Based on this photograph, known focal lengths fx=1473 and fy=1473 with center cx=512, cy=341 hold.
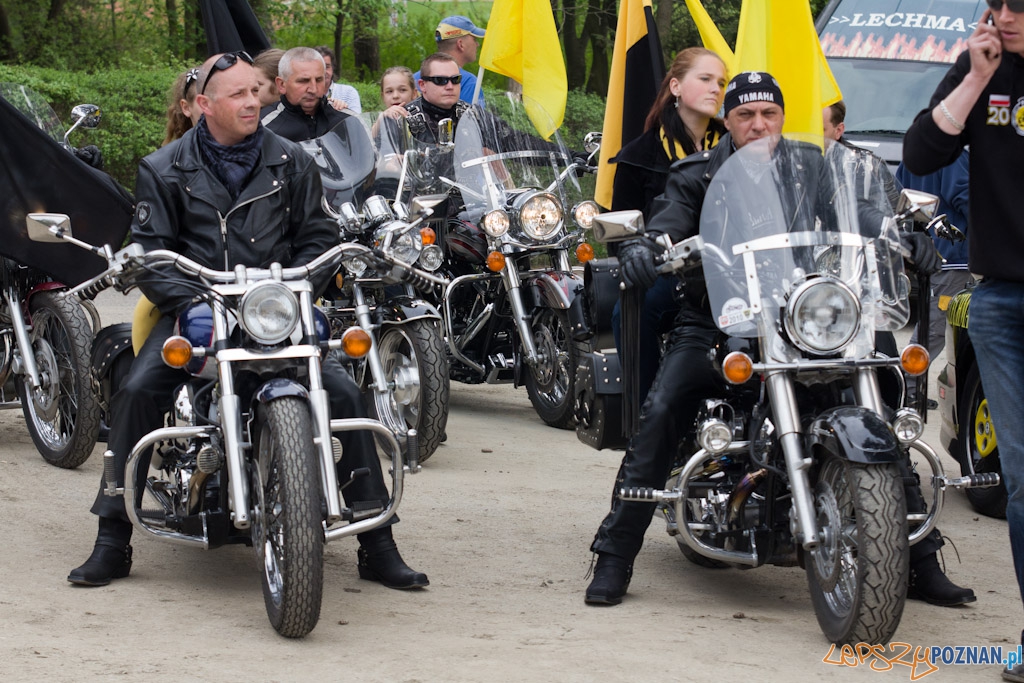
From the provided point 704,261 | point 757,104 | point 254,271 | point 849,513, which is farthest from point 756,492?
point 254,271

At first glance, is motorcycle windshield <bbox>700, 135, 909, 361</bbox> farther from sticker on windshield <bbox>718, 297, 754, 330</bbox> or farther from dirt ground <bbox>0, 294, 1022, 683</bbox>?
dirt ground <bbox>0, 294, 1022, 683</bbox>

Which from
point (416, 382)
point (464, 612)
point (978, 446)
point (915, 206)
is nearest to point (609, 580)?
point (464, 612)

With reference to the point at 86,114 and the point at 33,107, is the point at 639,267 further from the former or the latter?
the point at 33,107

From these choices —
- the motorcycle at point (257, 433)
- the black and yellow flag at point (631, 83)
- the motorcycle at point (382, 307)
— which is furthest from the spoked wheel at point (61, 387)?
the black and yellow flag at point (631, 83)

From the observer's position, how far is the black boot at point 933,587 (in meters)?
5.05

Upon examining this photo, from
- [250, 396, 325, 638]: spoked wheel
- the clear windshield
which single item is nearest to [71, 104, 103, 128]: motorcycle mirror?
the clear windshield

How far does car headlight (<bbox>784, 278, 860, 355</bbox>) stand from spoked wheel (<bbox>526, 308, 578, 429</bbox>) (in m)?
3.52

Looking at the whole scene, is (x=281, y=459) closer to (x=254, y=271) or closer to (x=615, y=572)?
(x=254, y=271)

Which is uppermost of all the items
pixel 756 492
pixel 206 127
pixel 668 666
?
pixel 206 127

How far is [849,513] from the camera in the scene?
4.40 metres

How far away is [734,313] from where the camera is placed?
15.2ft

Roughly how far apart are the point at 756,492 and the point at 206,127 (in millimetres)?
2367

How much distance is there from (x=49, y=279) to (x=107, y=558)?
99.6 inches

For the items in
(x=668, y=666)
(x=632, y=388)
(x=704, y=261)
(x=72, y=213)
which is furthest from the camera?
(x=72, y=213)
